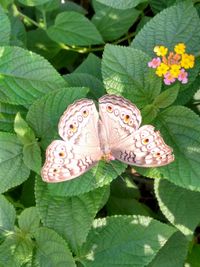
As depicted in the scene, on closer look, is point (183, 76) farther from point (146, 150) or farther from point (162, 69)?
point (146, 150)

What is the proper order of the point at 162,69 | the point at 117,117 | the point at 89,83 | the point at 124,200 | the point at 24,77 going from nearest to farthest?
the point at 117,117, the point at 162,69, the point at 24,77, the point at 89,83, the point at 124,200

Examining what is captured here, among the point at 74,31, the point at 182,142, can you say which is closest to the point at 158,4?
the point at 74,31

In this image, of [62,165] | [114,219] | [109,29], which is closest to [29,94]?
[62,165]

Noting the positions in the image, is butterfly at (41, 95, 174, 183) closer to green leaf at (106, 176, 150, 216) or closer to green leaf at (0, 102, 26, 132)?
green leaf at (0, 102, 26, 132)

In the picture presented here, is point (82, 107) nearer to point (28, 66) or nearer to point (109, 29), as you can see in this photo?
point (28, 66)

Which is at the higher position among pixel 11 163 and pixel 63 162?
pixel 63 162
